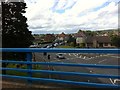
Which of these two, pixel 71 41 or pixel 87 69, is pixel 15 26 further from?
pixel 71 41

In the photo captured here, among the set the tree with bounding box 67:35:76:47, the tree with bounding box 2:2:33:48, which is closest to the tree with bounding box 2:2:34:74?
the tree with bounding box 2:2:33:48

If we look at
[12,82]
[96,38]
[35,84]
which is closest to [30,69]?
[35,84]

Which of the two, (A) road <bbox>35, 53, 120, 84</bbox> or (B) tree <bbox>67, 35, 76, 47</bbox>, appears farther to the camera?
(B) tree <bbox>67, 35, 76, 47</bbox>

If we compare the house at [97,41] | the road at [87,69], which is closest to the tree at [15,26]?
the road at [87,69]

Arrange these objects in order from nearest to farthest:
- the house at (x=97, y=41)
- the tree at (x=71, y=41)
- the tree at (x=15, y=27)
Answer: the tree at (x=15, y=27)
the tree at (x=71, y=41)
the house at (x=97, y=41)

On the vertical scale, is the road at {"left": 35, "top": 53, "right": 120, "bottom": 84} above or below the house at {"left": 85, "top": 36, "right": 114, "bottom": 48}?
below

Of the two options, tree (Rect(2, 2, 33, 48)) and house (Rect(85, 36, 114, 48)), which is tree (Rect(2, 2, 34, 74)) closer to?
tree (Rect(2, 2, 33, 48))

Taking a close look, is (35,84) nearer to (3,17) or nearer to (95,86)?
(95,86)

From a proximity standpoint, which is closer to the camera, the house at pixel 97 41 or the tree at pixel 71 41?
the tree at pixel 71 41

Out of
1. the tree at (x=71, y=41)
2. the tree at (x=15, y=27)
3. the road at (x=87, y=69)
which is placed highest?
the tree at (x=15, y=27)

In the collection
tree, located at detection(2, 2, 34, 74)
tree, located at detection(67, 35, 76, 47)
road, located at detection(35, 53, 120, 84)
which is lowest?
road, located at detection(35, 53, 120, 84)

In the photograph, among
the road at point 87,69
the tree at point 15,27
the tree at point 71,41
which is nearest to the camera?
the road at point 87,69

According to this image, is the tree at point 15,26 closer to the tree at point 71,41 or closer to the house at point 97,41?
the tree at point 71,41

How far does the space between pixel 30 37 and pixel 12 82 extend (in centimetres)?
2686
